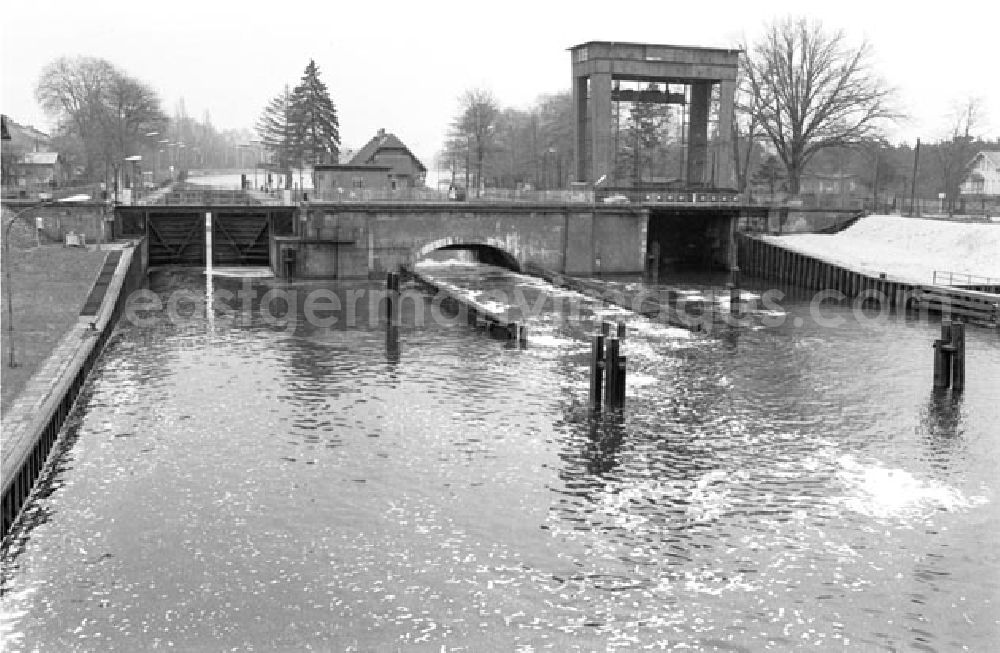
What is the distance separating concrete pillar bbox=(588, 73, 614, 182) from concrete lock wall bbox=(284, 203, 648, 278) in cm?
751

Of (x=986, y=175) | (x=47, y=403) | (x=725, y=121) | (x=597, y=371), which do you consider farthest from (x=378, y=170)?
(x=986, y=175)

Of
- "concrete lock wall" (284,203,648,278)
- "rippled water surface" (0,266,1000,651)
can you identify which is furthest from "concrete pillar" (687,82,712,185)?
"rippled water surface" (0,266,1000,651)

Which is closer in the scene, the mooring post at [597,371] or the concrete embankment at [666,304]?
the mooring post at [597,371]

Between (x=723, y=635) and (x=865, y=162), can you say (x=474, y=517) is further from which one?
(x=865, y=162)

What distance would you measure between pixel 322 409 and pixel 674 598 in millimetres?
15450

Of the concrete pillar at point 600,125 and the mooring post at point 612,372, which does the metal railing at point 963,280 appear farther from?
the mooring post at point 612,372

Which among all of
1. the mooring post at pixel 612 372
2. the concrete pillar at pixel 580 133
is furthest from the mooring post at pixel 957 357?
the concrete pillar at pixel 580 133

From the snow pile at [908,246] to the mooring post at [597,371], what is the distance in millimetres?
31459

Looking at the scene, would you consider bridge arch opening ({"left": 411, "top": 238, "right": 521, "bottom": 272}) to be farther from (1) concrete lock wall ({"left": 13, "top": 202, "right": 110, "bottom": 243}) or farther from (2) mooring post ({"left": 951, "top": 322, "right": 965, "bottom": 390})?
(2) mooring post ({"left": 951, "top": 322, "right": 965, "bottom": 390})

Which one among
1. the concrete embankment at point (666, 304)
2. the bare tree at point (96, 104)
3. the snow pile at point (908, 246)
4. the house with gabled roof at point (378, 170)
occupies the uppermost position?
the bare tree at point (96, 104)

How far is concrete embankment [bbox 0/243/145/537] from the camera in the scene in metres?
22.6

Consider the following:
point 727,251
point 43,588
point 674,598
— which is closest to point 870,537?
point 674,598

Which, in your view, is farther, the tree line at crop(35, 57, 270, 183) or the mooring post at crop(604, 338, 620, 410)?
the tree line at crop(35, 57, 270, 183)

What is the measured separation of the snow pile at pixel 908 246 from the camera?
206 ft
